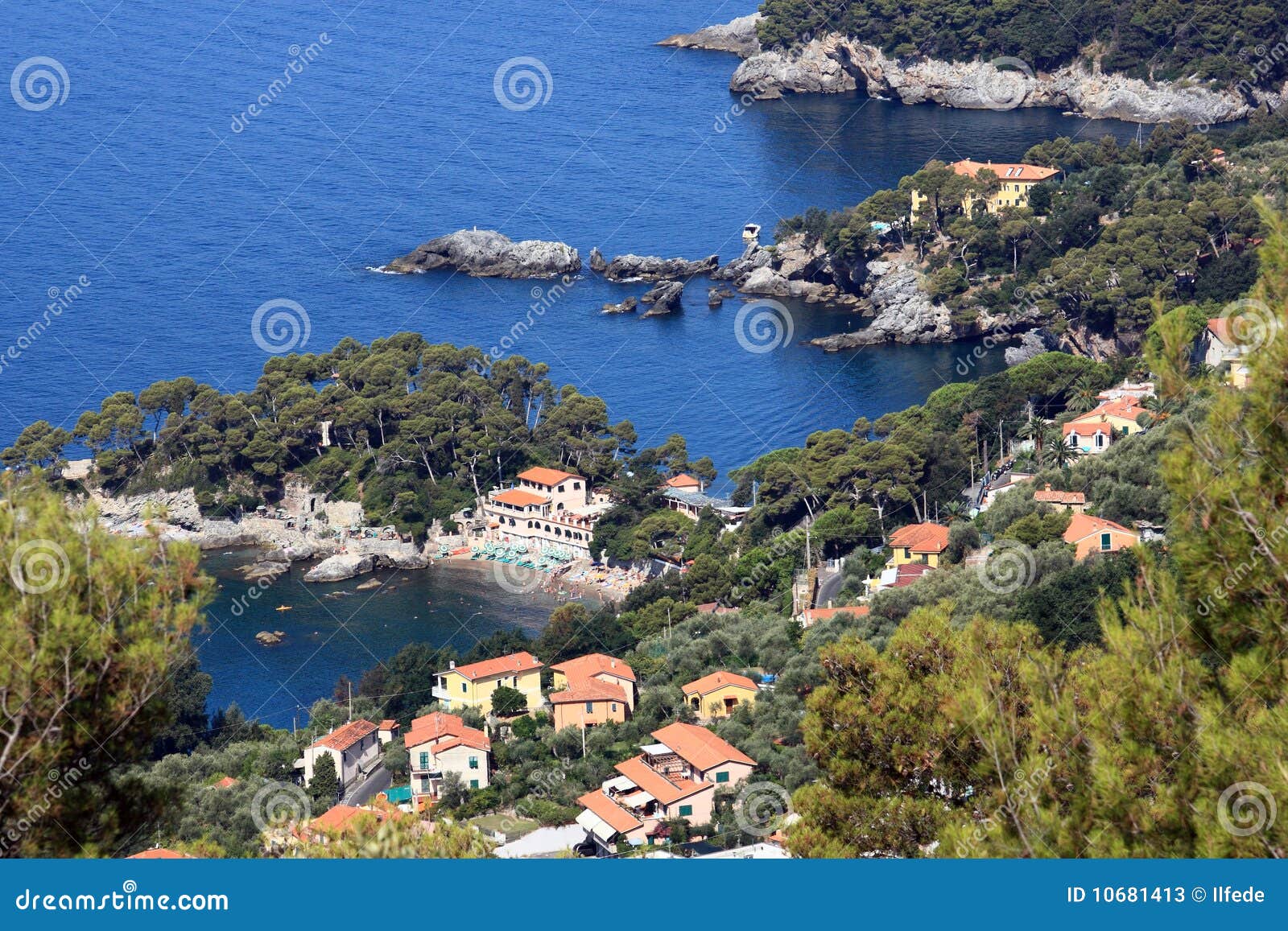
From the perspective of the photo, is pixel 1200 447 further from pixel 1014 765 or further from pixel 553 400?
pixel 553 400

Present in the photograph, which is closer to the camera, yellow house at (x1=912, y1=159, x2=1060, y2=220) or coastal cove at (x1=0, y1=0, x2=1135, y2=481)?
coastal cove at (x1=0, y1=0, x2=1135, y2=481)

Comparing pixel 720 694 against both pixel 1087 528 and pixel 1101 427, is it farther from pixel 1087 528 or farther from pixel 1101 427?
pixel 1101 427

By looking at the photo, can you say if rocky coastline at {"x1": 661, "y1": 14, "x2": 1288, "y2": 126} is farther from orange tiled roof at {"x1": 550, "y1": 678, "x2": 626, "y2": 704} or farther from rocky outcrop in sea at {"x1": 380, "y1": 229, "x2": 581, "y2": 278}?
orange tiled roof at {"x1": 550, "y1": 678, "x2": 626, "y2": 704}

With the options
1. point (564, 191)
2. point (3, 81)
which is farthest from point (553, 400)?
point (3, 81)

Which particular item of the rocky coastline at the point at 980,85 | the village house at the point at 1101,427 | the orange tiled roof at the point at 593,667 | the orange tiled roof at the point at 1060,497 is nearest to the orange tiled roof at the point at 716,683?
the orange tiled roof at the point at 593,667

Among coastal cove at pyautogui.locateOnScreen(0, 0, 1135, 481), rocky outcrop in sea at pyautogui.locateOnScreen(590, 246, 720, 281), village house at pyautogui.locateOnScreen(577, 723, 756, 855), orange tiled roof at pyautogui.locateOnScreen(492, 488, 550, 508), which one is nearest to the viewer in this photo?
village house at pyautogui.locateOnScreen(577, 723, 756, 855)

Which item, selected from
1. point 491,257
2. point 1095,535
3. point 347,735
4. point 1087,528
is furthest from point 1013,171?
point 347,735
